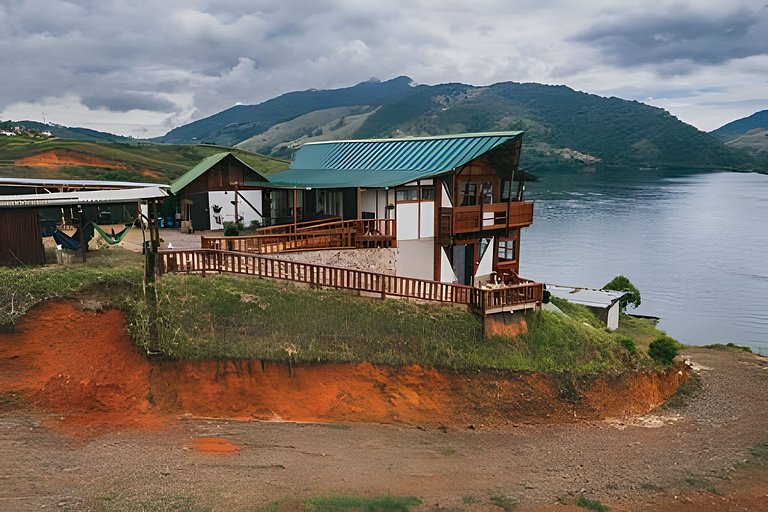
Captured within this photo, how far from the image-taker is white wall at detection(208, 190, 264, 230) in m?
28.6

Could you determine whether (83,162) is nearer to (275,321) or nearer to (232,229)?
(232,229)

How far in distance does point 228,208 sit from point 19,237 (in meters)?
11.7

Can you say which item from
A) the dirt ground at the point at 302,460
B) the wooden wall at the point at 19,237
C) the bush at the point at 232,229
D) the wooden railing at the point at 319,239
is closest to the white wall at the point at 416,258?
the wooden railing at the point at 319,239

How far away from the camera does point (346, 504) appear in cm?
1251

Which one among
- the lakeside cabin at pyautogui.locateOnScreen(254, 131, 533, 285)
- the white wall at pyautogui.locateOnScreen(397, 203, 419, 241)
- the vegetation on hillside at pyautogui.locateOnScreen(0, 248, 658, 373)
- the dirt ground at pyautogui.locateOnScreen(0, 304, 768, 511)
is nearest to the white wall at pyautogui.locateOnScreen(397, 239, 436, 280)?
the lakeside cabin at pyautogui.locateOnScreen(254, 131, 533, 285)

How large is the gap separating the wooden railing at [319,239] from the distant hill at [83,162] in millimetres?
42264

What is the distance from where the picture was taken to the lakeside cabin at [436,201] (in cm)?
2222

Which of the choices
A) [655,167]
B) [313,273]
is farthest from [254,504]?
[655,167]

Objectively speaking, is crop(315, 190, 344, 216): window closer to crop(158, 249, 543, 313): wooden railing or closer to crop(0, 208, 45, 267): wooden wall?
crop(158, 249, 543, 313): wooden railing

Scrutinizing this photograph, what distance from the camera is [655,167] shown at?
17475 centimetres

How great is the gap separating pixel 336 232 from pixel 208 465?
9801 mm

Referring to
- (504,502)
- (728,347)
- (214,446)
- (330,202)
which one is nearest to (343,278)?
(214,446)

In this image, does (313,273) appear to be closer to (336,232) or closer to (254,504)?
(336,232)

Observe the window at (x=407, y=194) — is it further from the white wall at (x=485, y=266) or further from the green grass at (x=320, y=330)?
the green grass at (x=320, y=330)
